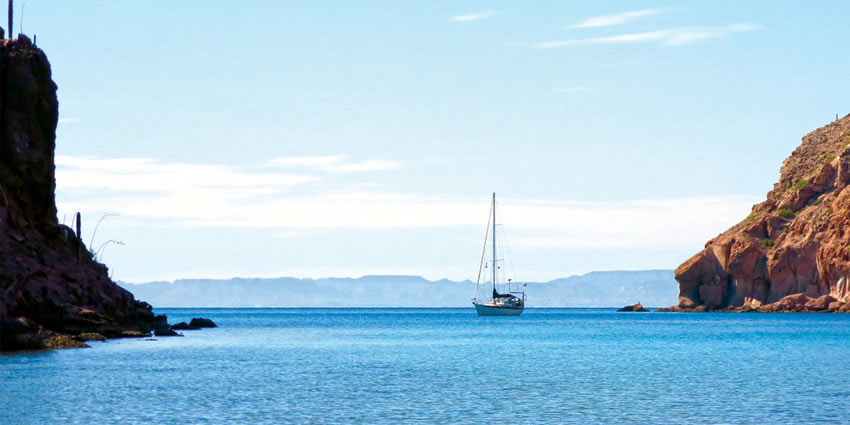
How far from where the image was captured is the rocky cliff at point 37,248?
197ft

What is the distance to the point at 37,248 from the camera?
66812mm

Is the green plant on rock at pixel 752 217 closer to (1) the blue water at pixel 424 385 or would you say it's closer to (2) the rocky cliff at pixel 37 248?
(1) the blue water at pixel 424 385

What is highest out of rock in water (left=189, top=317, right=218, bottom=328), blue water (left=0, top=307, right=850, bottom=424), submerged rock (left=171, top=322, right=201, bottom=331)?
rock in water (left=189, top=317, right=218, bottom=328)

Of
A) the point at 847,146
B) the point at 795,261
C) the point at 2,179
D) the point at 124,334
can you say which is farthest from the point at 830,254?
the point at 2,179

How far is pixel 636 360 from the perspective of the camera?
61156 millimetres

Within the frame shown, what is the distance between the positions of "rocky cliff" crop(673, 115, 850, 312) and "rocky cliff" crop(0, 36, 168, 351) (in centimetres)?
10352

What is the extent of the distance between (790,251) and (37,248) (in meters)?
116

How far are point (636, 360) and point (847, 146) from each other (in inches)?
4481

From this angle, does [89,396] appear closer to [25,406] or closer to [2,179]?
[25,406]

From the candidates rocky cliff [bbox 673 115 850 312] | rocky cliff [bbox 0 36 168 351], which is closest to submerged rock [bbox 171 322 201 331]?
rocky cliff [bbox 0 36 168 351]

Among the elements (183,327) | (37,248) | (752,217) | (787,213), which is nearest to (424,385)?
(37,248)

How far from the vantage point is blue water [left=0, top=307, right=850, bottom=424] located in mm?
33750

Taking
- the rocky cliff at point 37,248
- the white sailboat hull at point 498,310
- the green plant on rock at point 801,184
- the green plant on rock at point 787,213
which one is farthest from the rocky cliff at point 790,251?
the rocky cliff at point 37,248

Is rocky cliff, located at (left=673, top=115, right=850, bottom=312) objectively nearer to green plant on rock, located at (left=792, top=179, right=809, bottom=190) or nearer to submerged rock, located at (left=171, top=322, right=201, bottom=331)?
green plant on rock, located at (left=792, top=179, right=809, bottom=190)
